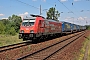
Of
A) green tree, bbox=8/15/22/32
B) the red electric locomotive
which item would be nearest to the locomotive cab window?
the red electric locomotive

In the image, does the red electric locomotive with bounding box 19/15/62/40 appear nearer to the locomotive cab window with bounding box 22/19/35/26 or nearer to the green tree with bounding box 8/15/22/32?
the locomotive cab window with bounding box 22/19/35/26

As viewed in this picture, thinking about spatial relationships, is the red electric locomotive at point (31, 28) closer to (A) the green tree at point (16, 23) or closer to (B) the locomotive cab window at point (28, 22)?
(B) the locomotive cab window at point (28, 22)

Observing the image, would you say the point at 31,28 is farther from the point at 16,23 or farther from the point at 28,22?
the point at 16,23

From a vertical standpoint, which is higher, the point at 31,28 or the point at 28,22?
the point at 28,22

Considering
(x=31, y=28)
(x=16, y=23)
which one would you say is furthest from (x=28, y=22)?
(x=16, y=23)

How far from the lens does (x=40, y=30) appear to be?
838 inches

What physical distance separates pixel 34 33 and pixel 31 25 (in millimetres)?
1137

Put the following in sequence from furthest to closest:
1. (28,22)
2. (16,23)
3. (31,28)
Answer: (16,23) < (28,22) < (31,28)

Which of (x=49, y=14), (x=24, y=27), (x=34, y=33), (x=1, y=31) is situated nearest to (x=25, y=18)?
(x=24, y=27)

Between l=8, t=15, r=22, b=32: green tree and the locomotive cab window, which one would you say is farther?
l=8, t=15, r=22, b=32: green tree

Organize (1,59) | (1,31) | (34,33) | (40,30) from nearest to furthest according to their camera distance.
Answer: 1. (1,59)
2. (34,33)
3. (40,30)
4. (1,31)

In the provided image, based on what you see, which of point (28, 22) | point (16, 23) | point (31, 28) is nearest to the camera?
point (31, 28)

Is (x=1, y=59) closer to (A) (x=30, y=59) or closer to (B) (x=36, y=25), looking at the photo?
(A) (x=30, y=59)

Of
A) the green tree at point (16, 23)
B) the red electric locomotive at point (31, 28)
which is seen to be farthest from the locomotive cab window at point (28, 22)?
the green tree at point (16, 23)
